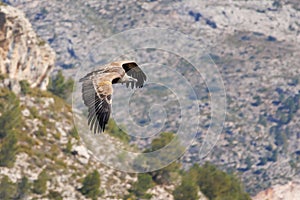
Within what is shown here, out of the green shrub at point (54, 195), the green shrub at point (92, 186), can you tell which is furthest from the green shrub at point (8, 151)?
the green shrub at point (92, 186)

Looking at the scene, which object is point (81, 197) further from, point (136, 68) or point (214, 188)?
point (136, 68)

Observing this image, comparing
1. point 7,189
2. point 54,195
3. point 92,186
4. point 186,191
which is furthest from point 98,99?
point 186,191

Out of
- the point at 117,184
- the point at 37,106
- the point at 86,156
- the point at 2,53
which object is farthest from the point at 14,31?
the point at 117,184

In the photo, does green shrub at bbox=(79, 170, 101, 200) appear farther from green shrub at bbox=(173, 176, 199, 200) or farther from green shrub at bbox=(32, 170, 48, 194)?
green shrub at bbox=(173, 176, 199, 200)

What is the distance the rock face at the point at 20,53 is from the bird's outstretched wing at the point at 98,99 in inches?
3008

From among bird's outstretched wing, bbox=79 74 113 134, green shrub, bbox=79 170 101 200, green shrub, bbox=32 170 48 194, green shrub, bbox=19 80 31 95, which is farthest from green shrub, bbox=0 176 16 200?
bird's outstretched wing, bbox=79 74 113 134

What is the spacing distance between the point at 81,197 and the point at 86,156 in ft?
→ 39.5

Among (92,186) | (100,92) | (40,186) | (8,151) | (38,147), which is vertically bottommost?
(92,186)

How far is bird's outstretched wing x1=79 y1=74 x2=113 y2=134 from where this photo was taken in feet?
92.0

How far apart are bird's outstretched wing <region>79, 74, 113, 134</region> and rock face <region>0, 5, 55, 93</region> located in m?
76.4

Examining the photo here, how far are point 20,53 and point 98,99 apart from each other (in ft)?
280

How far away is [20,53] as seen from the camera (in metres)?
112

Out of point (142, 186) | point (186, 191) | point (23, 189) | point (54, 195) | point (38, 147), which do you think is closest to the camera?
point (54, 195)

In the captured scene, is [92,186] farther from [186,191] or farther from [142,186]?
[186,191]
